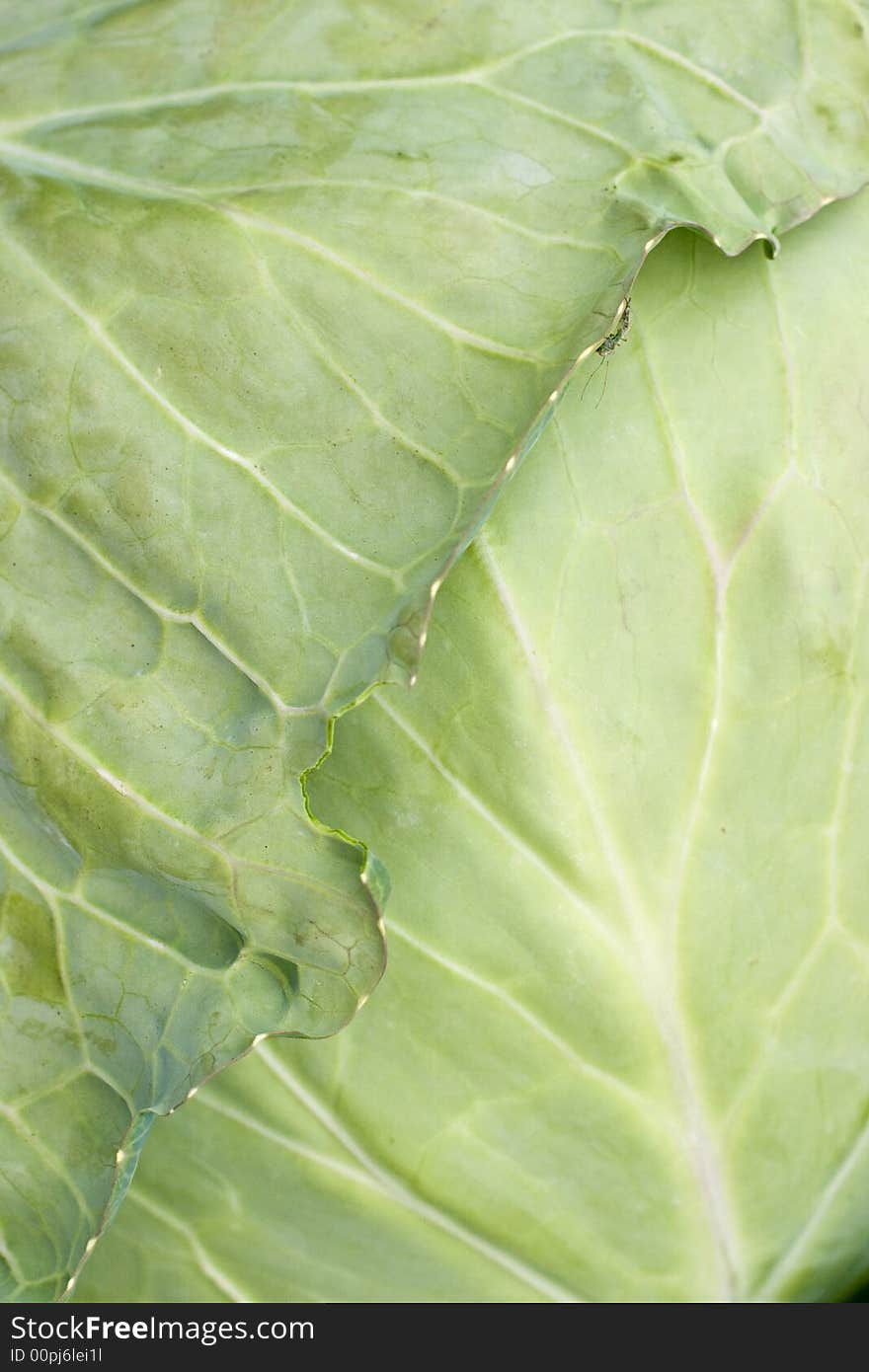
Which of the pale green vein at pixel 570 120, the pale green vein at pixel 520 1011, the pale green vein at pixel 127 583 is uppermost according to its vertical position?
the pale green vein at pixel 570 120

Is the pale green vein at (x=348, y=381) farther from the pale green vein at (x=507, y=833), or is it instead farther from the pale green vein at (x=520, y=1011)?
the pale green vein at (x=520, y=1011)

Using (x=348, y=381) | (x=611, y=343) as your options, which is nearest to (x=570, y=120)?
(x=611, y=343)

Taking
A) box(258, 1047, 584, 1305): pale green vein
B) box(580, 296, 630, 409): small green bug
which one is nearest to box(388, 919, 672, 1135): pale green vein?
Answer: box(258, 1047, 584, 1305): pale green vein

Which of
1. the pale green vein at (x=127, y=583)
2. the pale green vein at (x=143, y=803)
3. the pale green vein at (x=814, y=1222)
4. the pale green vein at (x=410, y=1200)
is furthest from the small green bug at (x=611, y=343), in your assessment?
the pale green vein at (x=814, y=1222)

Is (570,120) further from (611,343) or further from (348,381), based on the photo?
(348,381)

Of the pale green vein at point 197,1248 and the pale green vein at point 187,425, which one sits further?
the pale green vein at point 197,1248

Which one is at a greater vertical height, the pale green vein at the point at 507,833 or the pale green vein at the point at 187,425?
the pale green vein at the point at 187,425
